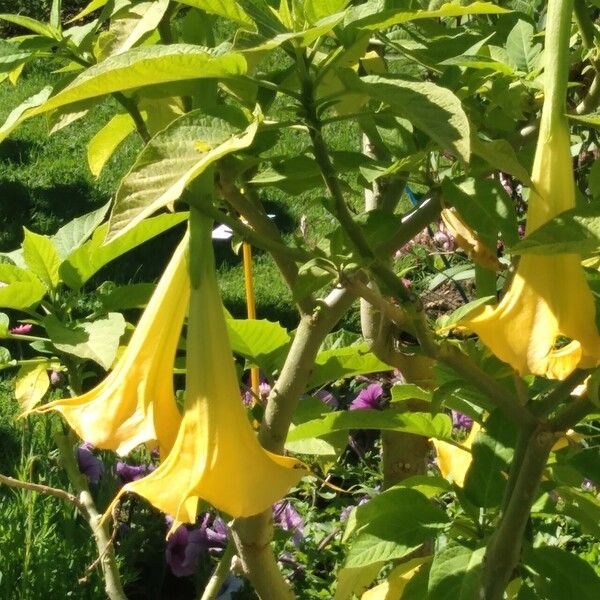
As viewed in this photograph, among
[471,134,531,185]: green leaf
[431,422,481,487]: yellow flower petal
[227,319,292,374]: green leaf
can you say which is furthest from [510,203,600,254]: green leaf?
[431,422,481,487]: yellow flower petal

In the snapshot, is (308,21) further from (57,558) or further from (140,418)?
(57,558)

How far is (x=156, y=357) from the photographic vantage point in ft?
2.40

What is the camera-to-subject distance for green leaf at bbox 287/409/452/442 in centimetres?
110

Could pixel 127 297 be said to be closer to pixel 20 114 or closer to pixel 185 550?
pixel 20 114

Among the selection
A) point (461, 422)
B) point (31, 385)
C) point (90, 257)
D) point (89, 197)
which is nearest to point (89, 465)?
point (461, 422)

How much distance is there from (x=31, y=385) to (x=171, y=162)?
0.80 m

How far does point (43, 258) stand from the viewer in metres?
1.32

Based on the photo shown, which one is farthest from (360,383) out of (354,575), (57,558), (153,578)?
(354,575)

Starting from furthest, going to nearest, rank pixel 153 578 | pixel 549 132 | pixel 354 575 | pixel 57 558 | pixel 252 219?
pixel 153 578 < pixel 57 558 < pixel 354 575 < pixel 252 219 < pixel 549 132

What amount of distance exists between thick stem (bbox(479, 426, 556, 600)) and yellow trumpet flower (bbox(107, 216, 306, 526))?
264mm

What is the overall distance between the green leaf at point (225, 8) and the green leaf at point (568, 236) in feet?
0.81

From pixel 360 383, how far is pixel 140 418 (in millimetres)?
2466

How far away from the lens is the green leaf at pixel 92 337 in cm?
108

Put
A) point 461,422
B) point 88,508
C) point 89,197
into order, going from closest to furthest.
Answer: point 88,508 < point 461,422 < point 89,197
